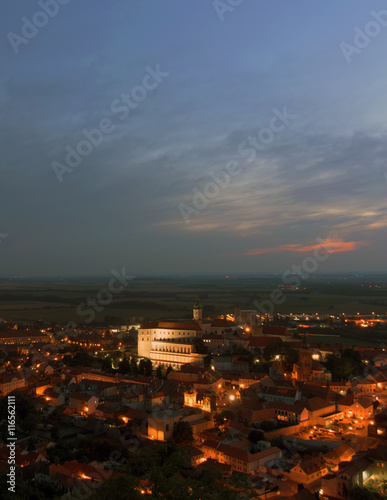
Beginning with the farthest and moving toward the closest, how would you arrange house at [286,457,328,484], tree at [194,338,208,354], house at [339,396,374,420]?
tree at [194,338,208,354], house at [339,396,374,420], house at [286,457,328,484]

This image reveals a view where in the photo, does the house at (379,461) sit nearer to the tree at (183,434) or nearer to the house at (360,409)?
the house at (360,409)

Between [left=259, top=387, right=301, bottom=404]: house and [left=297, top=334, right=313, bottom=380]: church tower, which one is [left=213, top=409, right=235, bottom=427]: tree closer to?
[left=259, top=387, right=301, bottom=404]: house

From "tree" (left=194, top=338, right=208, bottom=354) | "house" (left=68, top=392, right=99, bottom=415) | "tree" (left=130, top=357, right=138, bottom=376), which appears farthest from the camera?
"tree" (left=194, top=338, right=208, bottom=354)

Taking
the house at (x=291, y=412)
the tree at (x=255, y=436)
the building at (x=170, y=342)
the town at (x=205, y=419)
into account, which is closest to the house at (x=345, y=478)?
the town at (x=205, y=419)

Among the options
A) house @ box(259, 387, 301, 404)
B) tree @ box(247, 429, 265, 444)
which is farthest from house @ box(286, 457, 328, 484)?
house @ box(259, 387, 301, 404)

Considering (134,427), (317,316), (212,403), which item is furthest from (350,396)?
(317,316)

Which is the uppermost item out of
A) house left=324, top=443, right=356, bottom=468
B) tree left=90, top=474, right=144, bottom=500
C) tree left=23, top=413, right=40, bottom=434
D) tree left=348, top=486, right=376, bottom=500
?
tree left=90, top=474, right=144, bottom=500

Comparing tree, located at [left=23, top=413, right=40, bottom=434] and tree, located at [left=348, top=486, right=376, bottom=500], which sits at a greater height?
tree, located at [left=23, top=413, right=40, bottom=434]
